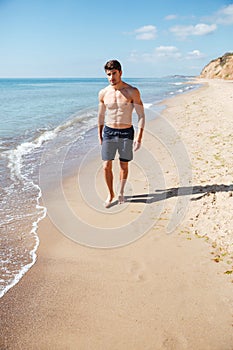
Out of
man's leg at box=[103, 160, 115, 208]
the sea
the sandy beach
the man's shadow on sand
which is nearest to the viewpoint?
the sandy beach

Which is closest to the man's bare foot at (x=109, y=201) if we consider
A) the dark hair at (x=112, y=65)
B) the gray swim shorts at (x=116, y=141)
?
the gray swim shorts at (x=116, y=141)

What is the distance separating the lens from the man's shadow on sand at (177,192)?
183 inches

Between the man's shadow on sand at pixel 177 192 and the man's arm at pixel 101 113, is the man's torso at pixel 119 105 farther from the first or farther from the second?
the man's shadow on sand at pixel 177 192

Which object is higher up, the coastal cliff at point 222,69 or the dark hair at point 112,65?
the coastal cliff at point 222,69

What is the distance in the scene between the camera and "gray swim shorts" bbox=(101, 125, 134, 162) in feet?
14.6

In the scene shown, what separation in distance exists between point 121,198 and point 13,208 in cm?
180

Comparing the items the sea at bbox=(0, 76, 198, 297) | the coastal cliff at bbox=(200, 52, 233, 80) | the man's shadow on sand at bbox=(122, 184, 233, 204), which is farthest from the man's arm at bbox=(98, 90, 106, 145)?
the coastal cliff at bbox=(200, 52, 233, 80)

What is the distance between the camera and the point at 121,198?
4719 millimetres

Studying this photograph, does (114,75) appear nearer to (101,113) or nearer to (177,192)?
(101,113)

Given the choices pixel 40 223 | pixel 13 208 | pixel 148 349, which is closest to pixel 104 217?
pixel 40 223

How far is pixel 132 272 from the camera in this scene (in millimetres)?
3021

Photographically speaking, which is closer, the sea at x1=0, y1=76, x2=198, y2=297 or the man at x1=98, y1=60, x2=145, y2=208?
the sea at x1=0, y1=76, x2=198, y2=297

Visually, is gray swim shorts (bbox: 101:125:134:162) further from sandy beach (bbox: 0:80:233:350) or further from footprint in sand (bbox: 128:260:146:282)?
footprint in sand (bbox: 128:260:146:282)

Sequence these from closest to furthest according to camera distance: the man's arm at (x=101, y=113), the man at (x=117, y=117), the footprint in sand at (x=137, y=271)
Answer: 1. the footprint in sand at (x=137, y=271)
2. the man at (x=117, y=117)
3. the man's arm at (x=101, y=113)
